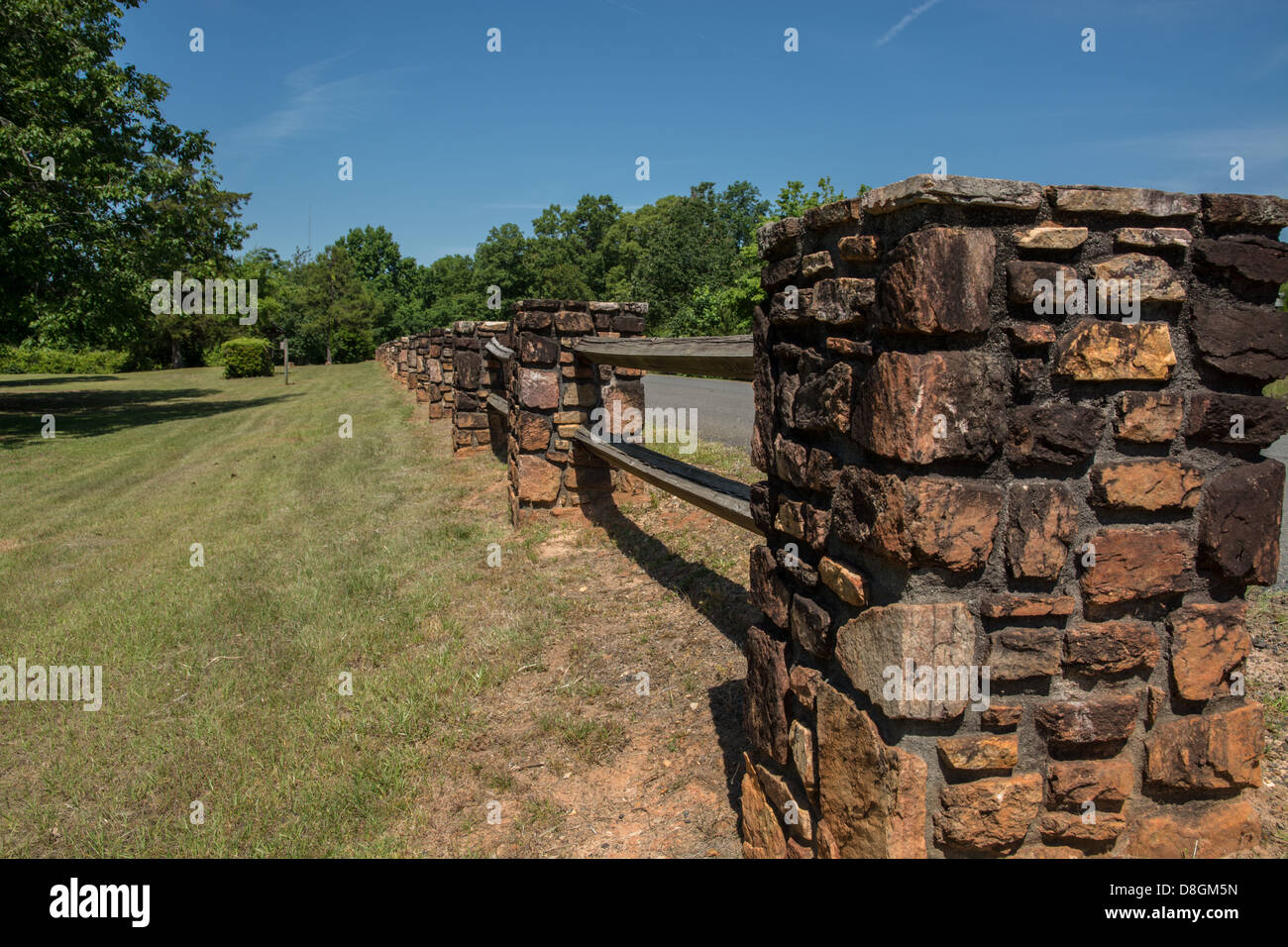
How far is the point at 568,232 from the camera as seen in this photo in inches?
2361

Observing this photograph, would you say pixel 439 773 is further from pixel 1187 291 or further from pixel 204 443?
pixel 204 443

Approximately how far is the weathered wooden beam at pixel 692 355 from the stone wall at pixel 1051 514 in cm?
153

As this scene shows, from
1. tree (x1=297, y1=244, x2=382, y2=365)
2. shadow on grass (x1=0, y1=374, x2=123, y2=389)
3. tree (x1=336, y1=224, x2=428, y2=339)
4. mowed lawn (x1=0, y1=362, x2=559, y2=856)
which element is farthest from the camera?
tree (x1=336, y1=224, x2=428, y2=339)

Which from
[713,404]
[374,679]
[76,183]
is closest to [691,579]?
[374,679]

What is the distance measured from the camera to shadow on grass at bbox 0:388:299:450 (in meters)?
15.5

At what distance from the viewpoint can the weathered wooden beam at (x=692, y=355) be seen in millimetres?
3650

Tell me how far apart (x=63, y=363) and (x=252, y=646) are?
1590 inches

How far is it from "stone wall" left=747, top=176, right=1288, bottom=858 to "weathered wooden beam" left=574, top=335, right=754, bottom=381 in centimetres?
153

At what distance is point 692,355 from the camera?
408 cm

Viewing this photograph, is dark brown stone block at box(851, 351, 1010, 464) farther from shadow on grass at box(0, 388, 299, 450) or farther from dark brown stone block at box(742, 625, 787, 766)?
shadow on grass at box(0, 388, 299, 450)

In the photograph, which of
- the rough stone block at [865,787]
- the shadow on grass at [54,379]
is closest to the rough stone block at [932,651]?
the rough stone block at [865,787]

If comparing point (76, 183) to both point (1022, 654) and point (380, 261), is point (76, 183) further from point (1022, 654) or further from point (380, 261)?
point (380, 261)

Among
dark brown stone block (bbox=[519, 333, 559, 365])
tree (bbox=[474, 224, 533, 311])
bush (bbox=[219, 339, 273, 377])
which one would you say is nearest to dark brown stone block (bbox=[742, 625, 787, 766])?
dark brown stone block (bbox=[519, 333, 559, 365])
